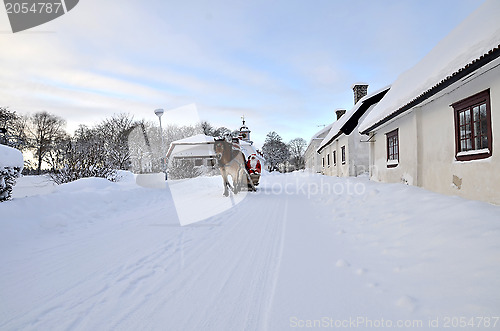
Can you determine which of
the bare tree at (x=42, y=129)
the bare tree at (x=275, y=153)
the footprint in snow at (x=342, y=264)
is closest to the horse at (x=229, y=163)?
the footprint in snow at (x=342, y=264)

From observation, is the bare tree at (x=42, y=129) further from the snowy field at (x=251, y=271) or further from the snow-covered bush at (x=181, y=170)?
the snowy field at (x=251, y=271)

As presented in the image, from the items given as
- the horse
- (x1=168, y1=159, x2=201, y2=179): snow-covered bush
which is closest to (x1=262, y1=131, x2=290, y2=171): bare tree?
(x1=168, y1=159, x2=201, y2=179): snow-covered bush

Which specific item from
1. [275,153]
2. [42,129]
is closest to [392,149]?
[42,129]

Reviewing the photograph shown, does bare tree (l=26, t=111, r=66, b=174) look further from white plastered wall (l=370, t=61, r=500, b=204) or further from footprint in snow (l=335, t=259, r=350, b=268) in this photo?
footprint in snow (l=335, t=259, r=350, b=268)

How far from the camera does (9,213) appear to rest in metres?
4.49

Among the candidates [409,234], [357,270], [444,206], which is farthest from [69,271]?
[444,206]

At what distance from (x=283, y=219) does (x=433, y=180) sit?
13.9 ft

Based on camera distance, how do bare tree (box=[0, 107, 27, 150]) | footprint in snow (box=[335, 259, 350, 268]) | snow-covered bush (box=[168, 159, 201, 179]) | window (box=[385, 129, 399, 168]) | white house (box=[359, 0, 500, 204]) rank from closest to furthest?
footprint in snow (box=[335, 259, 350, 268]) → white house (box=[359, 0, 500, 204]) → window (box=[385, 129, 399, 168]) → snow-covered bush (box=[168, 159, 201, 179]) → bare tree (box=[0, 107, 27, 150])

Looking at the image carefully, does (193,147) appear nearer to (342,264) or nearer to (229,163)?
(229,163)

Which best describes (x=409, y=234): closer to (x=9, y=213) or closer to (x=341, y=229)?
(x=341, y=229)

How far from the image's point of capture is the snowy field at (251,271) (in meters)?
2.16

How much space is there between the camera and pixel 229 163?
415 inches

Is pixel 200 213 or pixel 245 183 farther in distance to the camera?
pixel 245 183

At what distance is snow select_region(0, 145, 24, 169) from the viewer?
5.19 metres
